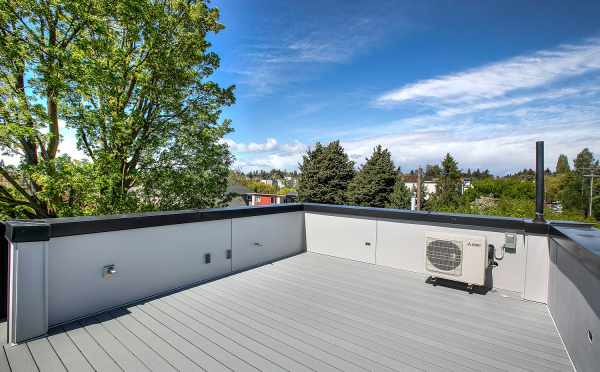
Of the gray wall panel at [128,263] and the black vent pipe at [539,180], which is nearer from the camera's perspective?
the gray wall panel at [128,263]

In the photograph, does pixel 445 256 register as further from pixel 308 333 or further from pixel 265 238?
pixel 265 238

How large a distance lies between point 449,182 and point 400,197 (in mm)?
3410

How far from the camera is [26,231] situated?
1939 millimetres

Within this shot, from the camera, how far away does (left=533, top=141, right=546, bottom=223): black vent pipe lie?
2.96 metres

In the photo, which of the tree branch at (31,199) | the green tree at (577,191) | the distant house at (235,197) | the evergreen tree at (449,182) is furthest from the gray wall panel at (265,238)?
the green tree at (577,191)

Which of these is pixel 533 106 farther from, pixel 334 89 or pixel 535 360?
pixel 535 360

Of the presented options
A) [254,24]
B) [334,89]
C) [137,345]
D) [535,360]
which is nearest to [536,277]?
[535,360]

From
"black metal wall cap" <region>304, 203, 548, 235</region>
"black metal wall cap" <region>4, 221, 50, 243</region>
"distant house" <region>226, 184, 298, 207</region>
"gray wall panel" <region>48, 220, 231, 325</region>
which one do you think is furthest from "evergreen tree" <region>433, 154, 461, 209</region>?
"black metal wall cap" <region>4, 221, 50, 243</region>

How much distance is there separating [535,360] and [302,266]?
2624mm

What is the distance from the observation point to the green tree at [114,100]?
22.9ft

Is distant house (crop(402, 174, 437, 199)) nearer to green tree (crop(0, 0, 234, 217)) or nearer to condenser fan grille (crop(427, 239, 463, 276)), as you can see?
green tree (crop(0, 0, 234, 217))

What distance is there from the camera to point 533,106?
1423 centimetres

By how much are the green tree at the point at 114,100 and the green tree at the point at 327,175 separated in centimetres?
1209

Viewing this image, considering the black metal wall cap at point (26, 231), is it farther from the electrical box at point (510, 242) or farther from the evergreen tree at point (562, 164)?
the evergreen tree at point (562, 164)
